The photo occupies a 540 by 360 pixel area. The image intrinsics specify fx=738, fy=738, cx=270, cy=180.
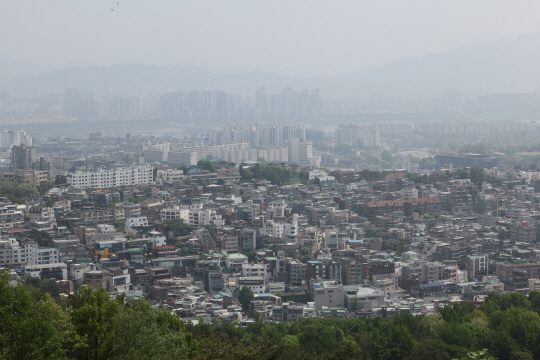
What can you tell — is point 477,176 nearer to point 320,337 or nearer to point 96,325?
point 320,337

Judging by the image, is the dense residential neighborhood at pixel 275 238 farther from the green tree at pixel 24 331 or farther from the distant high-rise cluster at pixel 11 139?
the distant high-rise cluster at pixel 11 139

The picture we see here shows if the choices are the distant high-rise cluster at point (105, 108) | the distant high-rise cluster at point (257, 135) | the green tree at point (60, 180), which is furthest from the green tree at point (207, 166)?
the distant high-rise cluster at point (105, 108)

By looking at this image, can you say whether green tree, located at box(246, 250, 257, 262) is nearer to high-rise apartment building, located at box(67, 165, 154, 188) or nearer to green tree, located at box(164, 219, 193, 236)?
green tree, located at box(164, 219, 193, 236)

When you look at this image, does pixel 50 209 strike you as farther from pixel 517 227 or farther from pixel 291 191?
pixel 517 227

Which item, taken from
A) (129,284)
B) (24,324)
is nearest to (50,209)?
(129,284)

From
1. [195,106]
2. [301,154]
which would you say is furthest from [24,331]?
[195,106]

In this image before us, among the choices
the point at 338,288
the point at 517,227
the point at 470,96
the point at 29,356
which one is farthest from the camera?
the point at 470,96
